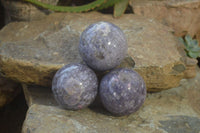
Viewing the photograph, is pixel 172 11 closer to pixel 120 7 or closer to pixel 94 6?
pixel 120 7

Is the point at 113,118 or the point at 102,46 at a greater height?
the point at 102,46

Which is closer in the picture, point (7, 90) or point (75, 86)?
point (75, 86)

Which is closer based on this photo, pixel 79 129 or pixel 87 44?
pixel 79 129

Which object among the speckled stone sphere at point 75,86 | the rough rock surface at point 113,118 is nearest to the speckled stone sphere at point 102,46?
the speckled stone sphere at point 75,86

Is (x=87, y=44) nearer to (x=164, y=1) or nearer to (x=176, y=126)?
(x=176, y=126)

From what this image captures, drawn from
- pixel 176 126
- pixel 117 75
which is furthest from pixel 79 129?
pixel 176 126

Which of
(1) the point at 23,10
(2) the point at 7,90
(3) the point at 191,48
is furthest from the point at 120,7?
(2) the point at 7,90

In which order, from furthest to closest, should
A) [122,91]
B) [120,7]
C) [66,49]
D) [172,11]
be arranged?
[172,11]
[120,7]
[66,49]
[122,91]
